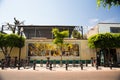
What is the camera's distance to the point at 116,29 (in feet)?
98.6

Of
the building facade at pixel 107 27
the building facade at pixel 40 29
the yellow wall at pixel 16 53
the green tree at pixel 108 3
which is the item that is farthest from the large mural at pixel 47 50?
the green tree at pixel 108 3

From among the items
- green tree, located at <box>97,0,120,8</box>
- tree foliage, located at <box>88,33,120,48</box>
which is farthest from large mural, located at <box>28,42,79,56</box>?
green tree, located at <box>97,0,120,8</box>

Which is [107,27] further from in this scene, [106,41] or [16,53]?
[16,53]

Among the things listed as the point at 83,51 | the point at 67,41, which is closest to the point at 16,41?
the point at 67,41

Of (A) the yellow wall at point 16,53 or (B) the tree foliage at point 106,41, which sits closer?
(B) the tree foliage at point 106,41

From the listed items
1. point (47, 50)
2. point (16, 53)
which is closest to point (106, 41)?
point (47, 50)

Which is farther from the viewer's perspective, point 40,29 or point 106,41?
point 40,29

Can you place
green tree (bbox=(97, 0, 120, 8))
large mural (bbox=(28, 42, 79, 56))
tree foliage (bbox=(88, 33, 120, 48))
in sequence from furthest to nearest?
large mural (bbox=(28, 42, 79, 56))
tree foliage (bbox=(88, 33, 120, 48))
green tree (bbox=(97, 0, 120, 8))

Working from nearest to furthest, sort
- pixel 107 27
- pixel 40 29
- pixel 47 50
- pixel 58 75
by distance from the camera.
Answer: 1. pixel 58 75
2. pixel 47 50
3. pixel 107 27
4. pixel 40 29

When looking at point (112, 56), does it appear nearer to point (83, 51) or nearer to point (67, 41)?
point (83, 51)

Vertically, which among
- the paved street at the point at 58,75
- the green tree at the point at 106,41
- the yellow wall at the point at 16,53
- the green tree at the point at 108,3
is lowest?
the paved street at the point at 58,75

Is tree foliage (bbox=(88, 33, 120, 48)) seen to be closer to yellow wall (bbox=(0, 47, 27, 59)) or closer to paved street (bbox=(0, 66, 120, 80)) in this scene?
paved street (bbox=(0, 66, 120, 80))

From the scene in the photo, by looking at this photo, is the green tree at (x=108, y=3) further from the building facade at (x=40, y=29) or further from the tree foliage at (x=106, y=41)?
the building facade at (x=40, y=29)

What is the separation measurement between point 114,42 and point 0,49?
1795 cm
